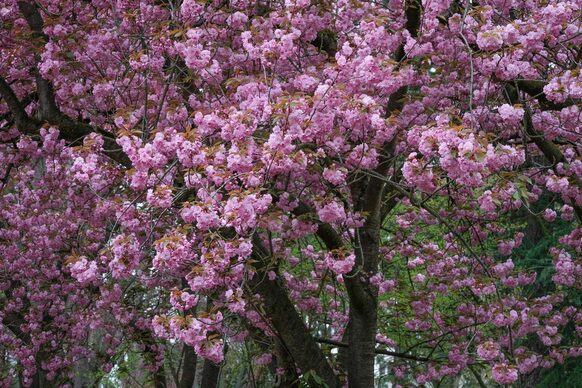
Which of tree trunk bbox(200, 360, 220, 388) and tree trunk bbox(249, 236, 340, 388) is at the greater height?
tree trunk bbox(200, 360, 220, 388)

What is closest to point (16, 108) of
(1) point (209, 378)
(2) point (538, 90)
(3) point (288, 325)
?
(3) point (288, 325)

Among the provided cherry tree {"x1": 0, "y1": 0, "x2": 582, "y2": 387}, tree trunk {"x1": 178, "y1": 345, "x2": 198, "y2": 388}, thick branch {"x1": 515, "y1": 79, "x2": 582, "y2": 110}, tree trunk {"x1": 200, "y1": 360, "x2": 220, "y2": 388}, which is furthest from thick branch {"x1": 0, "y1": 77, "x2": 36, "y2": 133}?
thick branch {"x1": 515, "y1": 79, "x2": 582, "y2": 110}

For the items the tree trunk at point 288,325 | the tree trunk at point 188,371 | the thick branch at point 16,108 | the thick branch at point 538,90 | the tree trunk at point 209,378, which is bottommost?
the tree trunk at point 288,325

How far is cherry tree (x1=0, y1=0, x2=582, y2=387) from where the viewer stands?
4.39 metres

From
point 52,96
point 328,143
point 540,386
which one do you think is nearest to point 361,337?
point 328,143

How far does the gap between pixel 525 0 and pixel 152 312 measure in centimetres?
536

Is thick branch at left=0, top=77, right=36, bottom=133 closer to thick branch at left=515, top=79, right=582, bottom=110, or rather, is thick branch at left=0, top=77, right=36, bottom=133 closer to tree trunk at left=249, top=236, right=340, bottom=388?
tree trunk at left=249, top=236, right=340, bottom=388

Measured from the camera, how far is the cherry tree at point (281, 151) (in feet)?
14.4

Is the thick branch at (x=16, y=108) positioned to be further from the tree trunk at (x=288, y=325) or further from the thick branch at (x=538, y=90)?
the thick branch at (x=538, y=90)

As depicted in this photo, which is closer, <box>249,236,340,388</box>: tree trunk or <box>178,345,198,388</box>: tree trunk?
<box>249,236,340,388</box>: tree trunk

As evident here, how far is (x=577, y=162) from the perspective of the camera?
5777mm

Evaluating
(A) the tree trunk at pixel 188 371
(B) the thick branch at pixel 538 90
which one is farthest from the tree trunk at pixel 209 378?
(B) the thick branch at pixel 538 90

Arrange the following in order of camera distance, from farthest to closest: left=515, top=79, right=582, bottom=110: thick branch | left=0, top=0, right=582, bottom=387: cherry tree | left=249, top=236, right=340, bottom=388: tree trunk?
left=249, top=236, right=340, bottom=388: tree trunk
left=515, top=79, right=582, bottom=110: thick branch
left=0, top=0, right=582, bottom=387: cherry tree

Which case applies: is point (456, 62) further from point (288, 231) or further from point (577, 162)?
point (288, 231)
